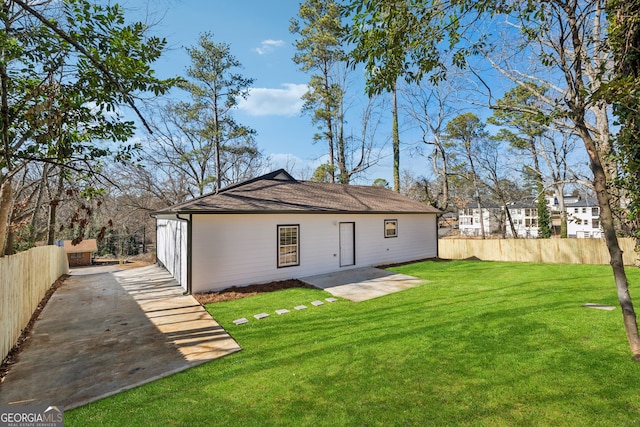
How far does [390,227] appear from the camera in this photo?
1360 centimetres

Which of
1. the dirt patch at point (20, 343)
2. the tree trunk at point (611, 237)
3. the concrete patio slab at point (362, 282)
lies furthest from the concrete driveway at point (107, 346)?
the tree trunk at point (611, 237)

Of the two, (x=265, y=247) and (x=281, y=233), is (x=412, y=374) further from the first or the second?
(x=281, y=233)

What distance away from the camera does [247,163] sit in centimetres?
2261

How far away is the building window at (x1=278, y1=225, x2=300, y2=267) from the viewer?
10.1 meters

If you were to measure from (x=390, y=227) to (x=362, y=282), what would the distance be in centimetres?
472

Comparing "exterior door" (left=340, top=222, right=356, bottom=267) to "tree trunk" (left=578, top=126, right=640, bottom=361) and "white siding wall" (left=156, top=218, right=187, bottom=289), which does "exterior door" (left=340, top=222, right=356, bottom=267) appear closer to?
"white siding wall" (left=156, top=218, right=187, bottom=289)

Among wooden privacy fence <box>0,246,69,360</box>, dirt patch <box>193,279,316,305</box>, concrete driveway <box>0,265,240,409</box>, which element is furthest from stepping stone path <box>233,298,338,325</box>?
wooden privacy fence <box>0,246,69,360</box>

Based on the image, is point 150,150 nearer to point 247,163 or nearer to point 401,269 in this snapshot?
point 247,163

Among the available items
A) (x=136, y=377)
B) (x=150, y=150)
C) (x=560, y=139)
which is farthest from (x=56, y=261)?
(x=560, y=139)

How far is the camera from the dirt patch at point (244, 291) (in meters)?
8.07

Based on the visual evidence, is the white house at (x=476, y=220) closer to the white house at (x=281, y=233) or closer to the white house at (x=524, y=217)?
the white house at (x=524, y=217)

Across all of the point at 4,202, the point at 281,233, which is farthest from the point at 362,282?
the point at 4,202

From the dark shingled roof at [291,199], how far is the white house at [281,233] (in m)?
0.03

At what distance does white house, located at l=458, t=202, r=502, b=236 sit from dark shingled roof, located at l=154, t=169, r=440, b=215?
32594 millimetres
